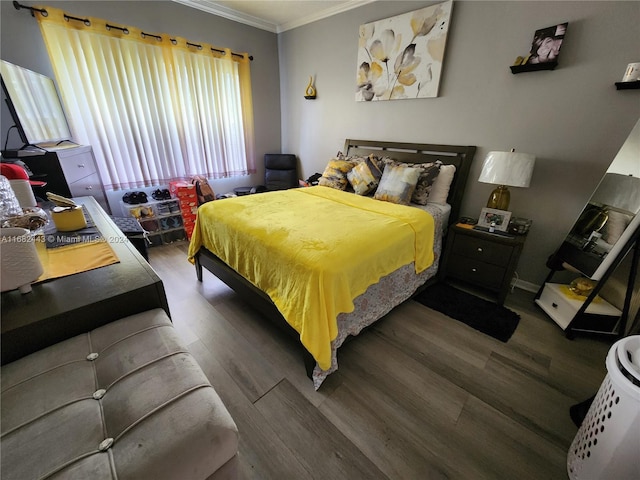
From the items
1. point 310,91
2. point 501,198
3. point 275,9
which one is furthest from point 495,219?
point 275,9

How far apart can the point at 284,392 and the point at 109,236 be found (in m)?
1.29

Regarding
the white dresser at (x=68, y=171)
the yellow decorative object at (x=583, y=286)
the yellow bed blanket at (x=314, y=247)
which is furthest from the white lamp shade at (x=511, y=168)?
the white dresser at (x=68, y=171)

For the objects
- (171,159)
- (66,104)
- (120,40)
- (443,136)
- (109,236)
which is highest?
(120,40)

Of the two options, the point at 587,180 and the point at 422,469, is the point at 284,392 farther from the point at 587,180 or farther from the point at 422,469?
the point at 587,180

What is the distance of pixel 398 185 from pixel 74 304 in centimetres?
227

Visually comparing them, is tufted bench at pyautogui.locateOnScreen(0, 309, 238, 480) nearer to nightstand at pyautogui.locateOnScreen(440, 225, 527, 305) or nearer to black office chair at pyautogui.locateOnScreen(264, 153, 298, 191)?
nightstand at pyautogui.locateOnScreen(440, 225, 527, 305)

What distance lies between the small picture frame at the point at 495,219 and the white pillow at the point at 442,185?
42 centimetres

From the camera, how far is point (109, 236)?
1.39m

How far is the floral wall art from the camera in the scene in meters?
2.33

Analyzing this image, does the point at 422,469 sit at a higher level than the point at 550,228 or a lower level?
lower

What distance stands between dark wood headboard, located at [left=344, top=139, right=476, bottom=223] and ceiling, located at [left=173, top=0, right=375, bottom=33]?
1.51 metres

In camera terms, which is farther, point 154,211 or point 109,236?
point 154,211

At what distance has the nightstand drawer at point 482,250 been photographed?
6.53ft

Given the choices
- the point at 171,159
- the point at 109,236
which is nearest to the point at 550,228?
the point at 109,236
